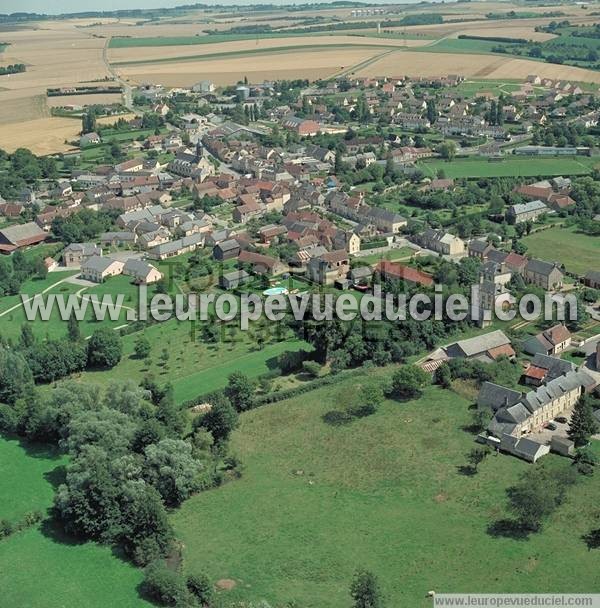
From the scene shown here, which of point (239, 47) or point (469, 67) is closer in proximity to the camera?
point (469, 67)

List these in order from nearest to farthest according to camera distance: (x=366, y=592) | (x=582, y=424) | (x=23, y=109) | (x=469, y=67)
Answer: (x=366, y=592) → (x=582, y=424) → (x=23, y=109) → (x=469, y=67)

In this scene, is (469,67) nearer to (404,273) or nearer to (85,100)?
(85,100)

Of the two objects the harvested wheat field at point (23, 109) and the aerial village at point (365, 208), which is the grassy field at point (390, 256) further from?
the harvested wheat field at point (23, 109)

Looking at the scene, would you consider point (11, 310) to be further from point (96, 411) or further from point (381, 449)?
point (381, 449)

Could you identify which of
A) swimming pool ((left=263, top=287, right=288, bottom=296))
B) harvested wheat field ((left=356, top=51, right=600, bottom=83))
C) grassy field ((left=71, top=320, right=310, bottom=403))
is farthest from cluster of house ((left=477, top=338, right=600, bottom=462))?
harvested wheat field ((left=356, top=51, right=600, bottom=83))

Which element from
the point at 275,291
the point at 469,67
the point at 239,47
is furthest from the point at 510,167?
A: the point at 239,47

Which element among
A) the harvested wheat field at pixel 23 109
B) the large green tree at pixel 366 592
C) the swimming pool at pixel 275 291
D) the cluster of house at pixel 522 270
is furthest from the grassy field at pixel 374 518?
the harvested wheat field at pixel 23 109

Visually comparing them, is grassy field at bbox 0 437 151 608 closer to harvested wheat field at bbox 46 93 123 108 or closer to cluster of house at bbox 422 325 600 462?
cluster of house at bbox 422 325 600 462
